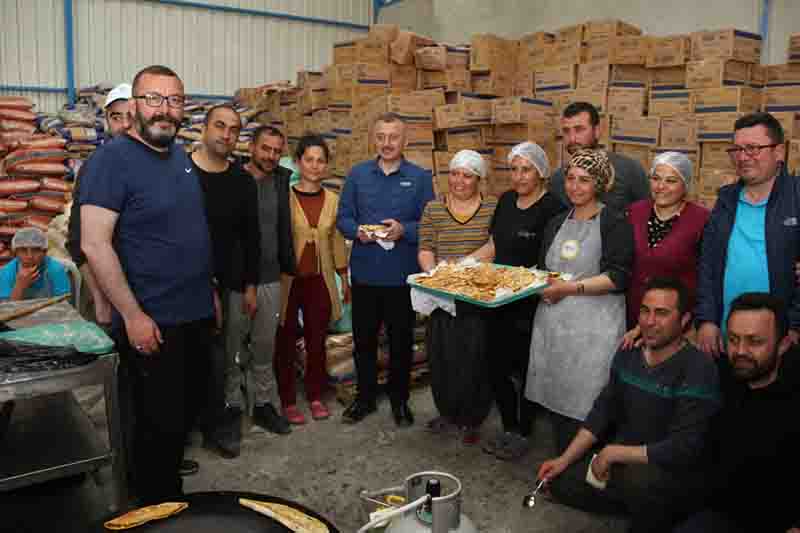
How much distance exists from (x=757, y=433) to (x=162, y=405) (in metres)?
1.98

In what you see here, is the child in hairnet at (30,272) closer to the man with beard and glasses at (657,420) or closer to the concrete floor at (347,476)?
the concrete floor at (347,476)

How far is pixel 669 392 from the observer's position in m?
2.27

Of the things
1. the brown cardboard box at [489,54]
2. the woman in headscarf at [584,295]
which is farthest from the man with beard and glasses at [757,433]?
the brown cardboard box at [489,54]

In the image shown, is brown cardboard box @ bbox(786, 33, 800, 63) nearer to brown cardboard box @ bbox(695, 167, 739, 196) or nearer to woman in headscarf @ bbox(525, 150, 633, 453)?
brown cardboard box @ bbox(695, 167, 739, 196)

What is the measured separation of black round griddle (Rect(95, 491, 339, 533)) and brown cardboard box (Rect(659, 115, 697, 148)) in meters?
4.01

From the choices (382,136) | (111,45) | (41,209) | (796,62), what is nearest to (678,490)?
(382,136)

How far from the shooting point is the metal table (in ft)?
7.17

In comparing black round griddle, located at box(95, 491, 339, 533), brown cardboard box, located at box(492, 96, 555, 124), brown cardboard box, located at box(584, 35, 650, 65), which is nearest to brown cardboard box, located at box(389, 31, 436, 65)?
brown cardboard box, located at box(492, 96, 555, 124)

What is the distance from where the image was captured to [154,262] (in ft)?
7.47

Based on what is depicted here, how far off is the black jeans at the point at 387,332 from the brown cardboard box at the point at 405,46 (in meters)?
3.25

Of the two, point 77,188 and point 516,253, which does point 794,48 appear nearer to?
point 516,253

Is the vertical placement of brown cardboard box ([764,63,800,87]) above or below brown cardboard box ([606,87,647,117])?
above

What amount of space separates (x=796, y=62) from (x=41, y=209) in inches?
253

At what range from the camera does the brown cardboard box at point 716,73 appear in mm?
4547
